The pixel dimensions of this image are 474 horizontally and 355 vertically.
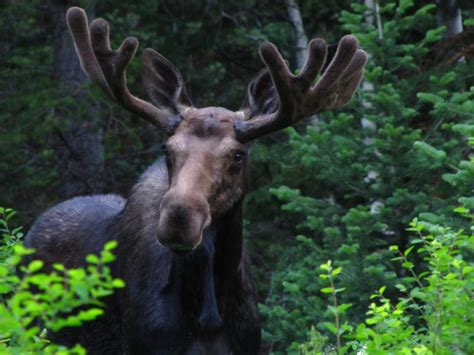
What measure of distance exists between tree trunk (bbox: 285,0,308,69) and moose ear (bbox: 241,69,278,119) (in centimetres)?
831

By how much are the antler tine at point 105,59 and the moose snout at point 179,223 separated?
137 cm

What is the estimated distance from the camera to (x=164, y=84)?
771cm

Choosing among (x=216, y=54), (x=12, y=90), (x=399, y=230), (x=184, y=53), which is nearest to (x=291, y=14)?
(x=184, y=53)

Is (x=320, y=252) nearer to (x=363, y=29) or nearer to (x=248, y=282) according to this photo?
(x=363, y=29)

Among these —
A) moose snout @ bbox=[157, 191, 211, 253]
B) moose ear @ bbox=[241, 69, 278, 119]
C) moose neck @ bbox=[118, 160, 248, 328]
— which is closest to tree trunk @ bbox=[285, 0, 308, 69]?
moose ear @ bbox=[241, 69, 278, 119]

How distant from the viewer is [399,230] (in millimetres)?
10664

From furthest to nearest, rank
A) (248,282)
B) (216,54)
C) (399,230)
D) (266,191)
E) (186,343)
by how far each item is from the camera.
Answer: (216,54)
(266,191)
(399,230)
(248,282)
(186,343)

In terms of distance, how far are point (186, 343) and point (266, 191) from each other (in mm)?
7215

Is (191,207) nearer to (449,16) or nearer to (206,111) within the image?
(206,111)

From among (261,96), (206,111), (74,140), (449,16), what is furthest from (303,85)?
(74,140)

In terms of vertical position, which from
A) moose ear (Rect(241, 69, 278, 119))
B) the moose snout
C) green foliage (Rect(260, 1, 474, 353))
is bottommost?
green foliage (Rect(260, 1, 474, 353))

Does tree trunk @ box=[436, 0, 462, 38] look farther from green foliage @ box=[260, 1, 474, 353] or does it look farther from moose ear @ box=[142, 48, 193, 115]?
moose ear @ box=[142, 48, 193, 115]

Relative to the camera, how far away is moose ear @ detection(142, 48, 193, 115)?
7.55 meters

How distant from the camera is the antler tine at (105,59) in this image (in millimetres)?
7359
